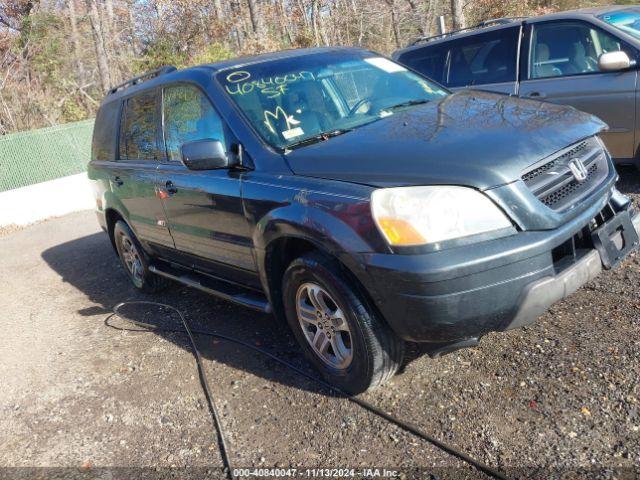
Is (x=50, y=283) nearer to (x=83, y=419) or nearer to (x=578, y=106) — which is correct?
(x=83, y=419)

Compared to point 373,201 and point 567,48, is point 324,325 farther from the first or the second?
point 567,48

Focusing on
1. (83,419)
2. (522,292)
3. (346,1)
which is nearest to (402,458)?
(522,292)

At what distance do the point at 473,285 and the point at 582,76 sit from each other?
4.21 m

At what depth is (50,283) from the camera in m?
6.93

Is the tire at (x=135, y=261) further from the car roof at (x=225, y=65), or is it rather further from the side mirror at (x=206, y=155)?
the side mirror at (x=206, y=155)

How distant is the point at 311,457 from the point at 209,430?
70 cm

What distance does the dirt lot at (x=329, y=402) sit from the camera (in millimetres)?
2709

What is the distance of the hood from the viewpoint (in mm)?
2695

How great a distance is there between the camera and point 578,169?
118 inches

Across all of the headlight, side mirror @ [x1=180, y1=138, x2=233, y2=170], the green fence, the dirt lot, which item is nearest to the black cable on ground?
the dirt lot

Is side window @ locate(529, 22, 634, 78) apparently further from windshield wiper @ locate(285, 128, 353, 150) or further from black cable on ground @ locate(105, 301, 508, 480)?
black cable on ground @ locate(105, 301, 508, 480)

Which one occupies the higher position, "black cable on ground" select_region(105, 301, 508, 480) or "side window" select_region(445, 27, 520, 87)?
"side window" select_region(445, 27, 520, 87)

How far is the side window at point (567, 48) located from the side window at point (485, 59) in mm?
222

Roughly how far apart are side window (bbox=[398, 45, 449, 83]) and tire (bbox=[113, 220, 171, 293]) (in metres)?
3.71
